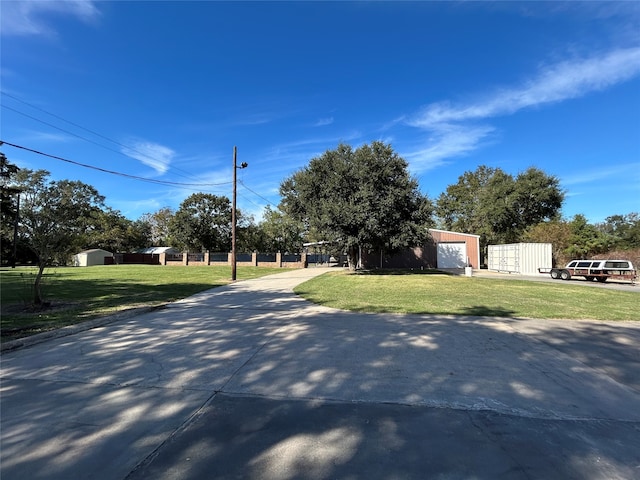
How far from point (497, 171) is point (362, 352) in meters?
47.2

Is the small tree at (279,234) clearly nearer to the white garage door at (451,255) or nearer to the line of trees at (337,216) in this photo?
the line of trees at (337,216)

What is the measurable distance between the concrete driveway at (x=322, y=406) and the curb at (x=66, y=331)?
10.0 inches

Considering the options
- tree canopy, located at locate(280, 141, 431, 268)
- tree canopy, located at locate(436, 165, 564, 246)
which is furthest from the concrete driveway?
tree canopy, located at locate(436, 165, 564, 246)

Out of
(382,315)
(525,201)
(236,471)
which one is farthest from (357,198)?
(525,201)

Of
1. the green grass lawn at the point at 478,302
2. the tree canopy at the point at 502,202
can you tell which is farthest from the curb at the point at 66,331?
the tree canopy at the point at 502,202

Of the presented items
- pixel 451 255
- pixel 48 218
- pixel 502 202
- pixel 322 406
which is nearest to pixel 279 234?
pixel 451 255

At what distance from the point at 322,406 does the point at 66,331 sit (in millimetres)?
5983

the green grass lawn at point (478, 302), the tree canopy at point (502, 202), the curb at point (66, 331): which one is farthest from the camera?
the tree canopy at point (502, 202)

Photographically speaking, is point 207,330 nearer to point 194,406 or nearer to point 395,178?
point 194,406

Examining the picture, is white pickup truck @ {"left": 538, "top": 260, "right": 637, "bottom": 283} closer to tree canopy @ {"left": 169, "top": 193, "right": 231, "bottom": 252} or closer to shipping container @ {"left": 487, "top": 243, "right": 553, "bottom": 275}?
shipping container @ {"left": 487, "top": 243, "right": 553, "bottom": 275}

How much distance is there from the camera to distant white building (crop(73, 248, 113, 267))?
5035 cm

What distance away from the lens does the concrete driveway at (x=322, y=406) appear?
268cm

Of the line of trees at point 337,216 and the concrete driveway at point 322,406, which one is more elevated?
the line of trees at point 337,216

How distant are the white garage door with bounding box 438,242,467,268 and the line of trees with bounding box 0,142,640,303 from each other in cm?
388
